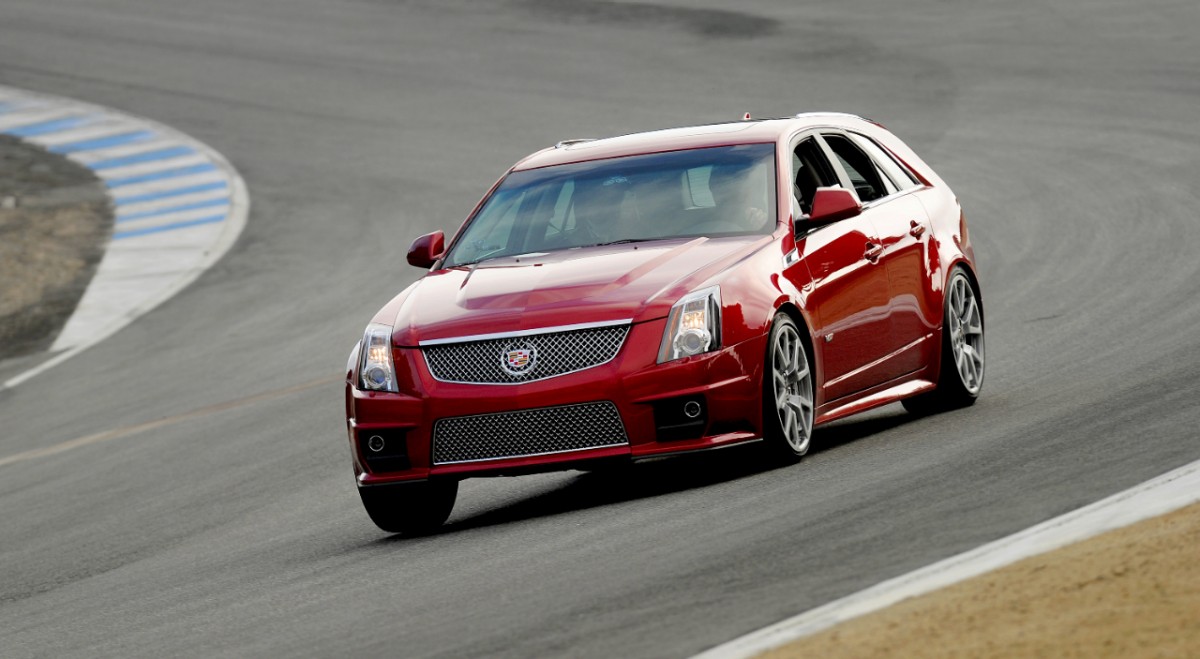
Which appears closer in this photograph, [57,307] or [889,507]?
[889,507]

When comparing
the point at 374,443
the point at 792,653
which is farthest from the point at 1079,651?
the point at 374,443

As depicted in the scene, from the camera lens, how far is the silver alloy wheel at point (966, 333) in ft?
35.1

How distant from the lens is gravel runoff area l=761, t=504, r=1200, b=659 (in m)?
5.09

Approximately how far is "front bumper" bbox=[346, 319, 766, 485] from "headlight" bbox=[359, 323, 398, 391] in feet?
0.18

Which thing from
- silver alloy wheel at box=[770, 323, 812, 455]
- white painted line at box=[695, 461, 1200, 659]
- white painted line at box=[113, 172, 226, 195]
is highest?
white painted line at box=[695, 461, 1200, 659]

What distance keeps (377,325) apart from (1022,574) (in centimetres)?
383

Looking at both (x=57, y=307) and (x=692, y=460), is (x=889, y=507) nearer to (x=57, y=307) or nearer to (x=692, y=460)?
(x=692, y=460)

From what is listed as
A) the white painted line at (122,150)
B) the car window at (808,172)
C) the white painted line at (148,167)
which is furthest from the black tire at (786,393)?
the white painted line at (122,150)

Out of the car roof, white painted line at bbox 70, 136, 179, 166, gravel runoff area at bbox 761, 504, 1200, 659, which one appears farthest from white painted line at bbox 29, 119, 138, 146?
gravel runoff area at bbox 761, 504, 1200, 659

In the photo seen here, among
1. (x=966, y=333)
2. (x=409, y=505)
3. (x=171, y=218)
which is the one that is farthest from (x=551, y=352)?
(x=171, y=218)

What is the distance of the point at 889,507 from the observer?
25.1 ft

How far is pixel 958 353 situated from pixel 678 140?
1.84 metres

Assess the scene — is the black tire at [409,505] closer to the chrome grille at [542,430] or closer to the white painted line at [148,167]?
the chrome grille at [542,430]

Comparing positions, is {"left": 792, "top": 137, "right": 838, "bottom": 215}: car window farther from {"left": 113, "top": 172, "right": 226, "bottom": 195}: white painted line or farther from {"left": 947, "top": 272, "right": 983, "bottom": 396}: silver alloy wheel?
{"left": 113, "top": 172, "right": 226, "bottom": 195}: white painted line
